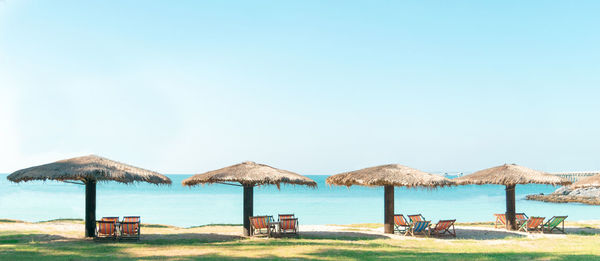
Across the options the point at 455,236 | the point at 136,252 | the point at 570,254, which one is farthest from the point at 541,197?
the point at 136,252

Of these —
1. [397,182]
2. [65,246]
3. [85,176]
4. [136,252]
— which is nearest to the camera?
[136,252]

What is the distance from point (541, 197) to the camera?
47969mm

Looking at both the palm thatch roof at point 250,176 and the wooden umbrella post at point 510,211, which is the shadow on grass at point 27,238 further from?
the wooden umbrella post at point 510,211

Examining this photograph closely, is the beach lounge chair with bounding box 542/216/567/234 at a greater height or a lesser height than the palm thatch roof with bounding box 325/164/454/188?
lesser

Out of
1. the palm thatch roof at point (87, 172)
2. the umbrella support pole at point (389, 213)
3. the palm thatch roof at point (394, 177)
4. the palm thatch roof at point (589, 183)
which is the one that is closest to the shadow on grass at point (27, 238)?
the palm thatch roof at point (87, 172)

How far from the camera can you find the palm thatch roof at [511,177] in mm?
13906

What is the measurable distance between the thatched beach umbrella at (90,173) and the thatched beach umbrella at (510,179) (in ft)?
26.5

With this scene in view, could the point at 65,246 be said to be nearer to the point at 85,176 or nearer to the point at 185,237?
the point at 85,176

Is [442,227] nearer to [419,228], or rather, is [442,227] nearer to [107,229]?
[419,228]

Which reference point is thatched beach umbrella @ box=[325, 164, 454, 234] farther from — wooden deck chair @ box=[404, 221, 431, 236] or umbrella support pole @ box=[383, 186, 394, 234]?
wooden deck chair @ box=[404, 221, 431, 236]

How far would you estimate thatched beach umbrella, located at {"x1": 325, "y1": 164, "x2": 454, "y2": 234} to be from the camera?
12312mm

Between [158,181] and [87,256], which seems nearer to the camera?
[87,256]

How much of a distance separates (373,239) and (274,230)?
7.39 feet

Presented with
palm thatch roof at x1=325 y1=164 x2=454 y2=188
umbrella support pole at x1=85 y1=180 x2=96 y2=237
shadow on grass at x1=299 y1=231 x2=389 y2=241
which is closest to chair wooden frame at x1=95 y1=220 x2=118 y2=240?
umbrella support pole at x1=85 y1=180 x2=96 y2=237
